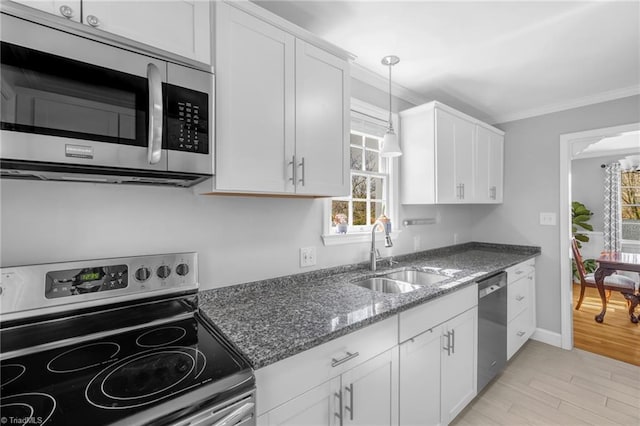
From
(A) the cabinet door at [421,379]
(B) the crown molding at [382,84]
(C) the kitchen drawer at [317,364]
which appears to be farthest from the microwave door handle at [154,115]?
(B) the crown molding at [382,84]

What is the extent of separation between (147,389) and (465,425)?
1977 mm

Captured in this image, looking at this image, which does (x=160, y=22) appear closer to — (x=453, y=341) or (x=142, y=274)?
(x=142, y=274)

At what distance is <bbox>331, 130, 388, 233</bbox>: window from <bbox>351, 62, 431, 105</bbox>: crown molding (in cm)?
41

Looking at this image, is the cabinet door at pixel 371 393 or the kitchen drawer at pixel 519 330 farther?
the kitchen drawer at pixel 519 330

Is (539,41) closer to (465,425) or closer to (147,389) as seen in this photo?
(465,425)

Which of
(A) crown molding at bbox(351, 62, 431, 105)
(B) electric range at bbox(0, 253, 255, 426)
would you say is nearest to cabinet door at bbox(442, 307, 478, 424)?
(B) electric range at bbox(0, 253, 255, 426)

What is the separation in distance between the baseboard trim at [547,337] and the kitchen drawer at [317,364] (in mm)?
2635

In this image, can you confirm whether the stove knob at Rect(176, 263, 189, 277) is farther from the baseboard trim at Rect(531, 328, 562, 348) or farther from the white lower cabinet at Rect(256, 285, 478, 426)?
the baseboard trim at Rect(531, 328, 562, 348)

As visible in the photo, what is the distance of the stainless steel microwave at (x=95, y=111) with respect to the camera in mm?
818

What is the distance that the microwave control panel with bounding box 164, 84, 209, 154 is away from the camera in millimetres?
1062

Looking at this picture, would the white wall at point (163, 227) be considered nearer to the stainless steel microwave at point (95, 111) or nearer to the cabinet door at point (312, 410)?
the stainless steel microwave at point (95, 111)

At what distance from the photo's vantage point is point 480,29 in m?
1.77

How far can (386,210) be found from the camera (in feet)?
8.51

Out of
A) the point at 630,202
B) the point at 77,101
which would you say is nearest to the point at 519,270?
the point at 77,101
